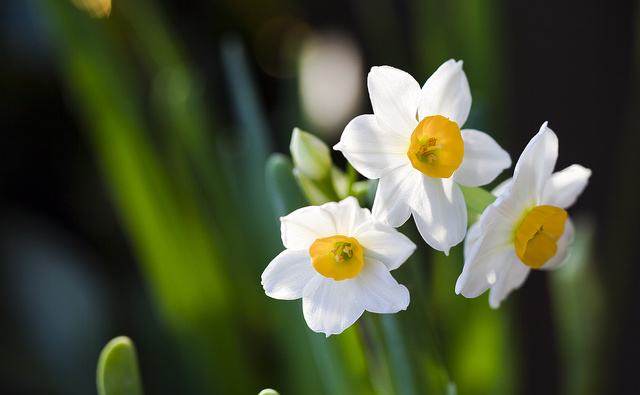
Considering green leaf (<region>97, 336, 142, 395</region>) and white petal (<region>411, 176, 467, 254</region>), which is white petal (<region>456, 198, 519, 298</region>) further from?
green leaf (<region>97, 336, 142, 395</region>)

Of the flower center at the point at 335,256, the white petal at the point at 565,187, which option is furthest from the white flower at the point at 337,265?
the white petal at the point at 565,187

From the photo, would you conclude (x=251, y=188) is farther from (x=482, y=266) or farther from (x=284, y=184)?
(x=482, y=266)

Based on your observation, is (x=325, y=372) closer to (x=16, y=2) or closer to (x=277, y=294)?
(x=277, y=294)

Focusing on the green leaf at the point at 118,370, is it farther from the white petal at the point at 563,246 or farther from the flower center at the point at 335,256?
the white petal at the point at 563,246

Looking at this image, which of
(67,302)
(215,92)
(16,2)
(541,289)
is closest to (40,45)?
(16,2)

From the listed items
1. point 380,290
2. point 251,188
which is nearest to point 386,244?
point 380,290
